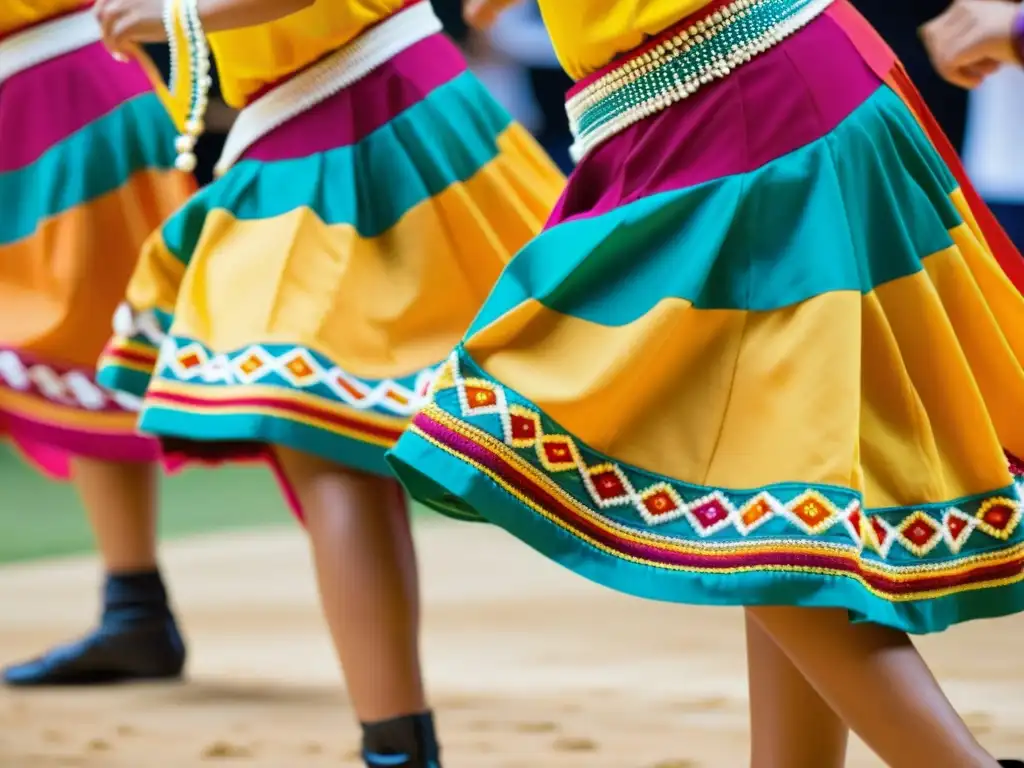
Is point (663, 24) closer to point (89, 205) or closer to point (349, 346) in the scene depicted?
point (349, 346)

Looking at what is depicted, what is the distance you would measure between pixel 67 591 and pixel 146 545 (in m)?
1.05

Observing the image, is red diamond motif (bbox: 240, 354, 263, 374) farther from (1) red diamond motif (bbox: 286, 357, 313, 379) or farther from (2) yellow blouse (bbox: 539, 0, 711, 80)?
(2) yellow blouse (bbox: 539, 0, 711, 80)

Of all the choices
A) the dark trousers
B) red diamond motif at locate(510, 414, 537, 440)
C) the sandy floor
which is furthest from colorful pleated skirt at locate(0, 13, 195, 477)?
the dark trousers

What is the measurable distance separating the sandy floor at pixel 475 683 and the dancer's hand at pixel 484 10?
2.69 ft

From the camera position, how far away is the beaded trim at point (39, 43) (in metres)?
2.35

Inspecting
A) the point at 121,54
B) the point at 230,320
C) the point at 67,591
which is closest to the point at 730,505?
Result: the point at 230,320

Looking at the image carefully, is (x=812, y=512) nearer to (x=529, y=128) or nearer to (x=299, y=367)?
(x=299, y=367)

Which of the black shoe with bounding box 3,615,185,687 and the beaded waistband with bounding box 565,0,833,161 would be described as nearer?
the beaded waistband with bounding box 565,0,833,161

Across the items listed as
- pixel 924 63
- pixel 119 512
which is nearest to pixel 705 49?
pixel 119 512

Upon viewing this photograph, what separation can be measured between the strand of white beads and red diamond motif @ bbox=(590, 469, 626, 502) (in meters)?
0.66

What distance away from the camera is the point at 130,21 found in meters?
1.61

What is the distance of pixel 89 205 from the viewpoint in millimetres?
2406

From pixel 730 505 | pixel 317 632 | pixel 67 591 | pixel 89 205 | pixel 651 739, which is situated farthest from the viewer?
pixel 67 591

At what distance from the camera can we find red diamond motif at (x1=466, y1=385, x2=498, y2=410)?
1.15m
